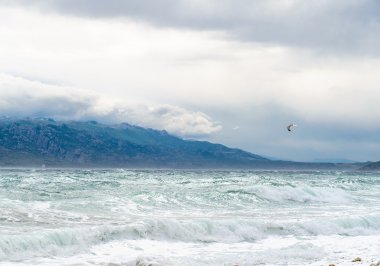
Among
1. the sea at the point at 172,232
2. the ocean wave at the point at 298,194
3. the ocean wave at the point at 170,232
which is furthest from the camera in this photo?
the ocean wave at the point at 298,194

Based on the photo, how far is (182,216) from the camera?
3359 cm

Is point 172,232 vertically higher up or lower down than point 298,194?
lower down

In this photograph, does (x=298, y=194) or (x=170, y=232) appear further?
(x=298, y=194)

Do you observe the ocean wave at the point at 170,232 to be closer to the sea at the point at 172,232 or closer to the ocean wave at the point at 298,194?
the sea at the point at 172,232

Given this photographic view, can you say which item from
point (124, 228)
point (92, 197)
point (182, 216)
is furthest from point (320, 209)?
point (124, 228)

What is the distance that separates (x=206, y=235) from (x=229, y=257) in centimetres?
494

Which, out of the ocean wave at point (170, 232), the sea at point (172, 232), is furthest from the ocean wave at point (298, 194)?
the ocean wave at point (170, 232)

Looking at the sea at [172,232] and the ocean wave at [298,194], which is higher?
the ocean wave at [298,194]

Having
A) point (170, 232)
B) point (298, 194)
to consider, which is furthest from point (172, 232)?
point (298, 194)

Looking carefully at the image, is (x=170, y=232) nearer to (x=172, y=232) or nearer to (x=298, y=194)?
(x=172, y=232)

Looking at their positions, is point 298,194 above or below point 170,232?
above

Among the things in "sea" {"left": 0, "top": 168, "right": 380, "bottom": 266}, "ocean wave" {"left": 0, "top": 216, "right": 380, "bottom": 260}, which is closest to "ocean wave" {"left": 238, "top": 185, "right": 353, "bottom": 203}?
"sea" {"left": 0, "top": 168, "right": 380, "bottom": 266}

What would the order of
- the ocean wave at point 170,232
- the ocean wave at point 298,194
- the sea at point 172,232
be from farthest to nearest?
the ocean wave at point 298,194, the ocean wave at point 170,232, the sea at point 172,232

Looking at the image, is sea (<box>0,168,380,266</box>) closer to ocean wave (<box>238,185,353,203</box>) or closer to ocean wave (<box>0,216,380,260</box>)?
ocean wave (<box>0,216,380,260</box>)
